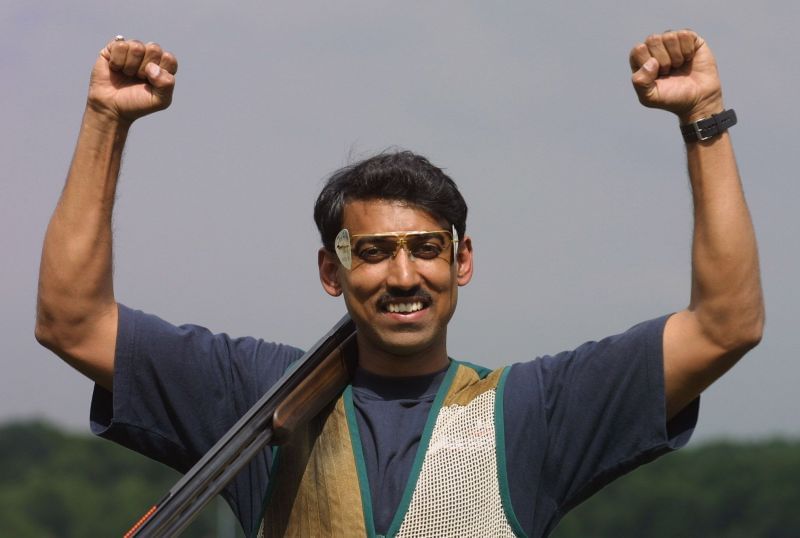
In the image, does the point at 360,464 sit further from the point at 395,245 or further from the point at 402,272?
the point at 395,245

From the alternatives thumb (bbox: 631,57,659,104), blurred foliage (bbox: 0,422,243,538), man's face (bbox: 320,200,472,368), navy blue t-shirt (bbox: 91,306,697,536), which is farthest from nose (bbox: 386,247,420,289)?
blurred foliage (bbox: 0,422,243,538)

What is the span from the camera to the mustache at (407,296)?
6410 mm

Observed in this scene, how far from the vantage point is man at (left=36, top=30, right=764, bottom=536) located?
6.18m

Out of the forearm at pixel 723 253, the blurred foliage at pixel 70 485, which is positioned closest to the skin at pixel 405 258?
the forearm at pixel 723 253

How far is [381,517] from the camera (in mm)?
6219

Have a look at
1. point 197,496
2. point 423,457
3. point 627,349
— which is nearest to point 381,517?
point 423,457

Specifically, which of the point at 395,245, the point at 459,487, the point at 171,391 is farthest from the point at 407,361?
the point at 171,391

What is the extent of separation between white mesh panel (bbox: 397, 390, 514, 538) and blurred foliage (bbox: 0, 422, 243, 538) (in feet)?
169

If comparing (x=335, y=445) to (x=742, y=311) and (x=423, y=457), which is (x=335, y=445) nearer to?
(x=423, y=457)

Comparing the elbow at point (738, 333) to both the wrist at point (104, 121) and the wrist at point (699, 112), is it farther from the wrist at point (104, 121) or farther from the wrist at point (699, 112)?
the wrist at point (104, 121)

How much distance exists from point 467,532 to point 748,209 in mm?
1498

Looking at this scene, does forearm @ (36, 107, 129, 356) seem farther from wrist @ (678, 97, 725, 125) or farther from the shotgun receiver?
wrist @ (678, 97, 725, 125)

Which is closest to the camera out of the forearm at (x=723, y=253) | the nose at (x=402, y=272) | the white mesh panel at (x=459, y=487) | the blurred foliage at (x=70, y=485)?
the forearm at (x=723, y=253)

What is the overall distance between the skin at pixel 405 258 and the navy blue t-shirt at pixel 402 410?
88mm
